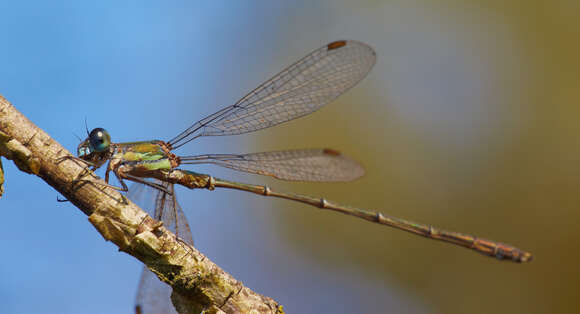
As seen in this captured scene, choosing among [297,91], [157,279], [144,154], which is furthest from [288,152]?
[157,279]

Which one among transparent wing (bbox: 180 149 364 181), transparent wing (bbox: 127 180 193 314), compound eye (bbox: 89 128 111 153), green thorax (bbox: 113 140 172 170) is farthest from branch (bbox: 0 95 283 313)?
transparent wing (bbox: 180 149 364 181)

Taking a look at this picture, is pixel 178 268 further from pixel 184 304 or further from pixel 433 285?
pixel 433 285

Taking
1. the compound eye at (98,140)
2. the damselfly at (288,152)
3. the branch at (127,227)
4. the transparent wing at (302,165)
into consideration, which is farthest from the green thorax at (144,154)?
the branch at (127,227)

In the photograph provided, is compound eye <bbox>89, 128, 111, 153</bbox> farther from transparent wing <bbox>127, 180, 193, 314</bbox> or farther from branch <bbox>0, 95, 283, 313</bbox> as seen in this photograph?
branch <bbox>0, 95, 283, 313</bbox>

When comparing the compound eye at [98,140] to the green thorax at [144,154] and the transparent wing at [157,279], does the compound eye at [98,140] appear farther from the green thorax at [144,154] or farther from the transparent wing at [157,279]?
the transparent wing at [157,279]

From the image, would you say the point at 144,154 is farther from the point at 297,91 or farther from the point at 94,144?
the point at 297,91

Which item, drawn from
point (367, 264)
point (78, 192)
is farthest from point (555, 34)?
point (78, 192)
